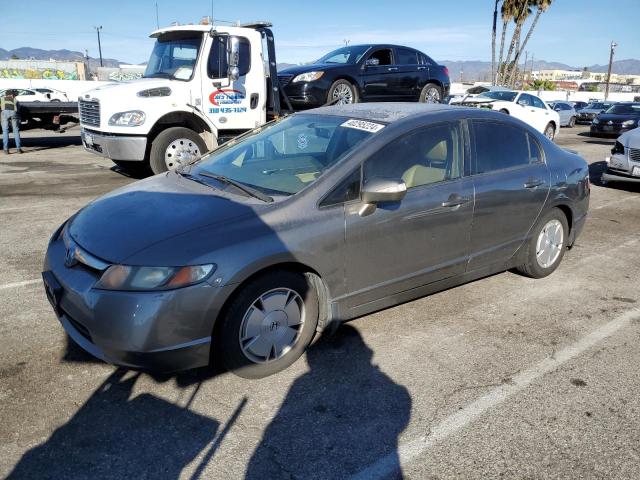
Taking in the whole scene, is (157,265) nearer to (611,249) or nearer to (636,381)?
(636,381)

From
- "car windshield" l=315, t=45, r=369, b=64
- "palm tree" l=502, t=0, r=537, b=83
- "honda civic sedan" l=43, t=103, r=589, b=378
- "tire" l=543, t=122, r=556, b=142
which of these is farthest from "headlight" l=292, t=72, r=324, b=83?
"palm tree" l=502, t=0, r=537, b=83

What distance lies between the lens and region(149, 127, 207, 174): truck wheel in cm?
808

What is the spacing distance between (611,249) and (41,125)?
1283cm

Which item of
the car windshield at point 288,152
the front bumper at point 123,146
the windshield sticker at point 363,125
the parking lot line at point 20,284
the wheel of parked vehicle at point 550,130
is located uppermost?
the windshield sticker at point 363,125

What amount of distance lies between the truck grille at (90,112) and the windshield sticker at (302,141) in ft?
17.1

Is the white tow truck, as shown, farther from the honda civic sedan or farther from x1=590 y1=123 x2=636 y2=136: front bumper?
x1=590 y1=123 x2=636 y2=136: front bumper

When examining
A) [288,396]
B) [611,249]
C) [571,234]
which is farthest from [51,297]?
[611,249]

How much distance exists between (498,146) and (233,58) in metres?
5.00

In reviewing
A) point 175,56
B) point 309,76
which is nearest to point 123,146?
point 175,56

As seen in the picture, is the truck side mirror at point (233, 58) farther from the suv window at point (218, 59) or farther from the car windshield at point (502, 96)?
the car windshield at point (502, 96)

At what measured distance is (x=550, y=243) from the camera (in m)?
4.79

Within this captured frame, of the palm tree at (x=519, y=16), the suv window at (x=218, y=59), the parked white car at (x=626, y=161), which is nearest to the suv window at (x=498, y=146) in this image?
the suv window at (x=218, y=59)

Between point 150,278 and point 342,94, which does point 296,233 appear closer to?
point 150,278

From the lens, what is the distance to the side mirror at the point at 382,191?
322cm
